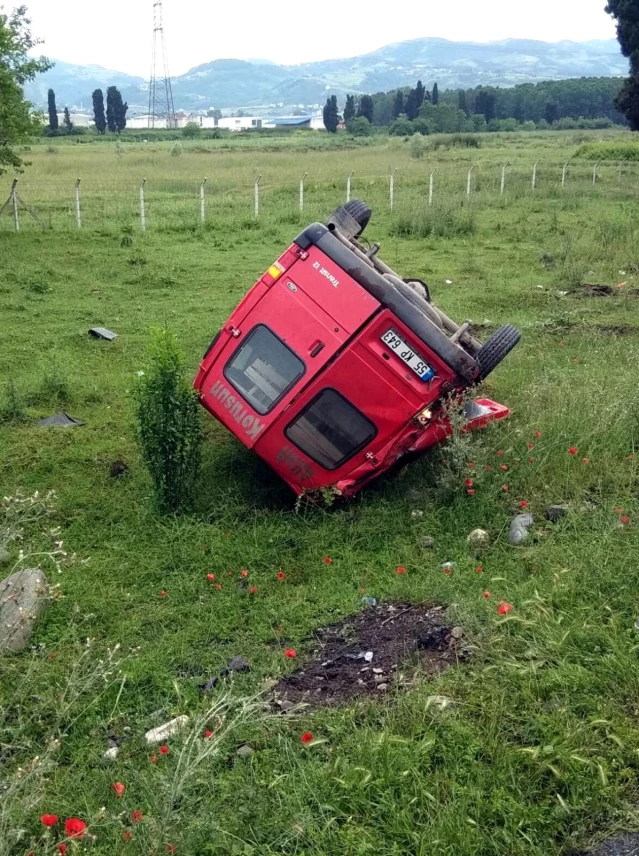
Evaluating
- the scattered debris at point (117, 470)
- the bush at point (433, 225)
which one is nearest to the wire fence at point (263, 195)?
the bush at point (433, 225)

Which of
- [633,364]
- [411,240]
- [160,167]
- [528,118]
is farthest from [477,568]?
[528,118]

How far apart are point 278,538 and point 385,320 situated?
191 centimetres

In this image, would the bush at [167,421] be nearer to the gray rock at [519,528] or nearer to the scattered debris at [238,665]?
the scattered debris at [238,665]

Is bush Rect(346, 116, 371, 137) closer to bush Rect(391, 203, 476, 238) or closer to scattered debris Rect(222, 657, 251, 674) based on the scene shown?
bush Rect(391, 203, 476, 238)

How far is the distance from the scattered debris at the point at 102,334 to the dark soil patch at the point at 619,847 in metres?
9.65

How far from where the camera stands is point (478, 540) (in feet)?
20.1

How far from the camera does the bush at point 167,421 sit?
6.60 metres

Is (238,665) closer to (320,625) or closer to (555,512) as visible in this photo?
(320,625)

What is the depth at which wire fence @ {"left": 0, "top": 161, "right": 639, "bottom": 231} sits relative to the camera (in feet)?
66.6

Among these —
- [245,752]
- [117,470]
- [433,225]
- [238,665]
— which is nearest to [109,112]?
[433,225]

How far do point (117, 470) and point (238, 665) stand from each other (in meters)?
3.35

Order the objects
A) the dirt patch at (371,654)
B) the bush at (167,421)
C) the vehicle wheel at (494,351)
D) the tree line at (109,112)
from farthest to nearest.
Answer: the tree line at (109,112)
the vehicle wheel at (494,351)
the bush at (167,421)
the dirt patch at (371,654)

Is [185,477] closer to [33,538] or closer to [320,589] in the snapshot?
[33,538]

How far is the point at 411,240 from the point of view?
63.9 feet
